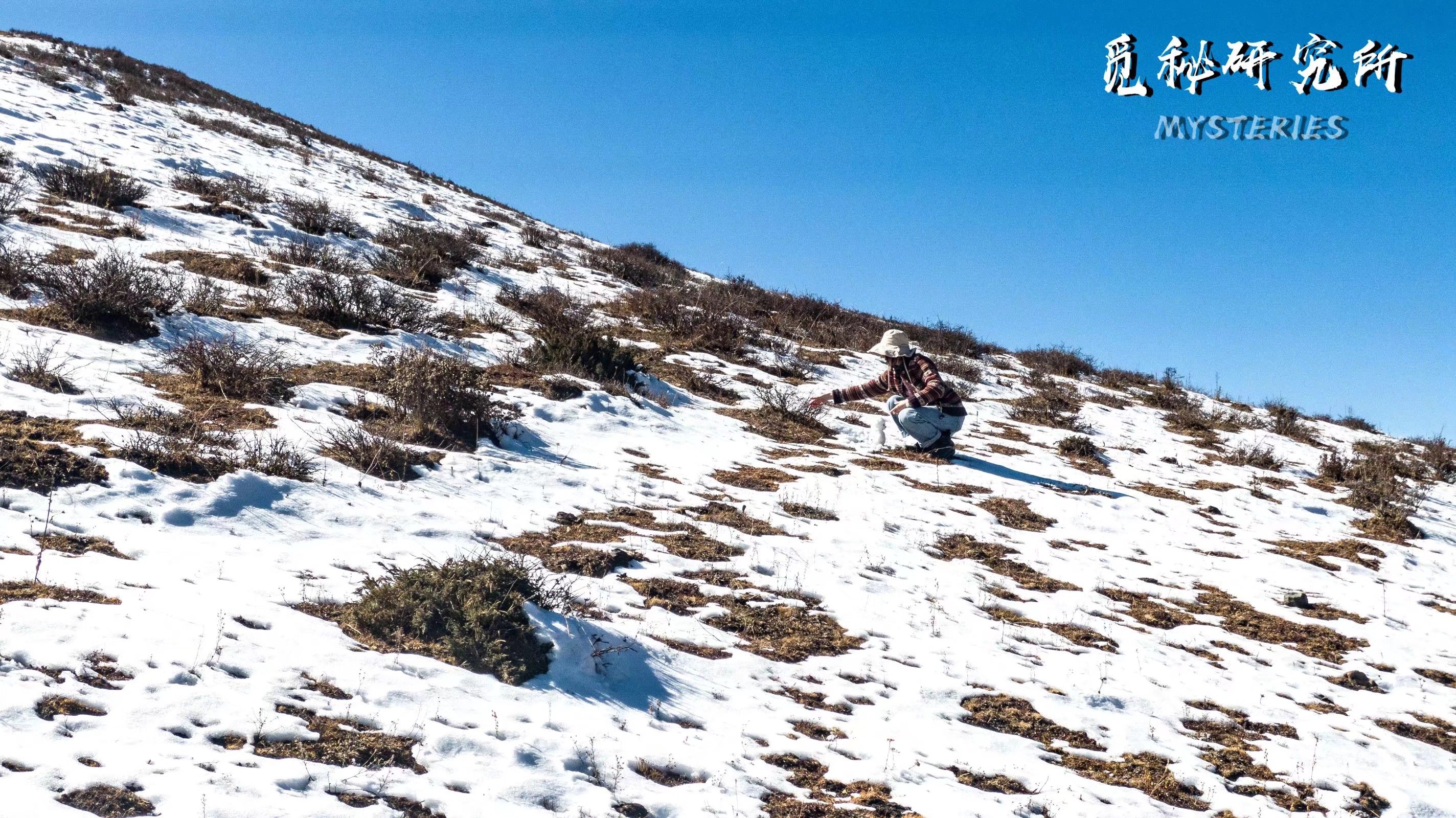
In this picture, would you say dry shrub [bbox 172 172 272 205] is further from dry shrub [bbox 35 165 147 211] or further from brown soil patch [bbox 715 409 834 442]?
brown soil patch [bbox 715 409 834 442]

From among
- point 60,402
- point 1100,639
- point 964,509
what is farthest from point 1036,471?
point 60,402

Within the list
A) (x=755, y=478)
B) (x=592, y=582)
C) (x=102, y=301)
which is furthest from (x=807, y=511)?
(x=102, y=301)

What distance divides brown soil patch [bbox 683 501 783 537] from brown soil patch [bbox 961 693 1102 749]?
2327mm

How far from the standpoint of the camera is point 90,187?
11.6m

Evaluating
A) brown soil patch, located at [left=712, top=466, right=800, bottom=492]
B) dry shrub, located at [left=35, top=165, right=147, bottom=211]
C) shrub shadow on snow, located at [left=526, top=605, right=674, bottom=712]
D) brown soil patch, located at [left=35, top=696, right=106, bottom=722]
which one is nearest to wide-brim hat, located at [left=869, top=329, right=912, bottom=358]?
brown soil patch, located at [left=712, top=466, right=800, bottom=492]

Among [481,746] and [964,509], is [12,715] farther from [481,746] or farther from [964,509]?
[964,509]

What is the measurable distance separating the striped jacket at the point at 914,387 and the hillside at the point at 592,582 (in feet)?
2.22

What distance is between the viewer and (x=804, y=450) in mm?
9477

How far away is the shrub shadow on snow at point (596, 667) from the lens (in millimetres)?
4023

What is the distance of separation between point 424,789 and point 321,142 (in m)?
26.3

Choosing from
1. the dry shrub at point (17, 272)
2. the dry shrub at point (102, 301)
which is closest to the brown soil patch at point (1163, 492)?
the dry shrub at point (102, 301)

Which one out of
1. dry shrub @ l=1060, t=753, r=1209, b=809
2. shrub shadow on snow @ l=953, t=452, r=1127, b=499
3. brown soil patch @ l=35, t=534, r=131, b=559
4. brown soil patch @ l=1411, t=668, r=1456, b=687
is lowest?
dry shrub @ l=1060, t=753, r=1209, b=809

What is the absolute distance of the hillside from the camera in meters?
3.31

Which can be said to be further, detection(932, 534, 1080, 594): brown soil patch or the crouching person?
the crouching person
